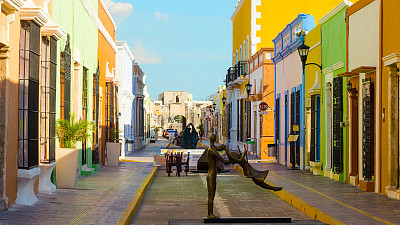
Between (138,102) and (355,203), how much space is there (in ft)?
129

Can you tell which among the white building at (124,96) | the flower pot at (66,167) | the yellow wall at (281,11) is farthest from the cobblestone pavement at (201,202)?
the yellow wall at (281,11)

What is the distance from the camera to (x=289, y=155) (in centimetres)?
2706

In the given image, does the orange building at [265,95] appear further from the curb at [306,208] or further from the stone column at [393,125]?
the stone column at [393,125]

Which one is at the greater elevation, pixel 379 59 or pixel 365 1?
pixel 365 1

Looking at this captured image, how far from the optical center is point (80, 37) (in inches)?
759

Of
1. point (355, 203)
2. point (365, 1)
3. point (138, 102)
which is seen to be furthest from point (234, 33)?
point (355, 203)

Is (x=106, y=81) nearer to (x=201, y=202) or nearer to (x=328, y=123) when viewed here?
(x=328, y=123)

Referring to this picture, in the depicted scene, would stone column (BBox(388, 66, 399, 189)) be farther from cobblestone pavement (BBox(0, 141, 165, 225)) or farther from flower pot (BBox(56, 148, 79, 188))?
flower pot (BBox(56, 148, 79, 188))

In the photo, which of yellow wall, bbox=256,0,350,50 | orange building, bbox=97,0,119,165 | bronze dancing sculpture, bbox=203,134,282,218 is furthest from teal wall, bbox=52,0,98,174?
yellow wall, bbox=256,0,350,50

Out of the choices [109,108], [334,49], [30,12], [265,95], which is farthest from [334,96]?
[265,95]

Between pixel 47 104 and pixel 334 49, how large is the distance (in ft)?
30.6

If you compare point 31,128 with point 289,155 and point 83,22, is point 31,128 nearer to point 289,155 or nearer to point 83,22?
A: point 83,22

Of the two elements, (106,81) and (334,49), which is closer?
(334,49)

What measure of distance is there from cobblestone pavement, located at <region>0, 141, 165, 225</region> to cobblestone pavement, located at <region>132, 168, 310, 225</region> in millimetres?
511
